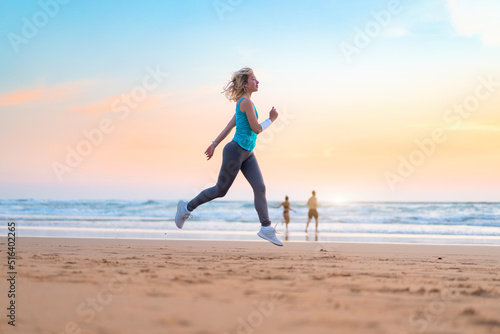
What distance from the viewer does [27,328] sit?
2.27m

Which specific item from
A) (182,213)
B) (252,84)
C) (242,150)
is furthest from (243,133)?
(182,213)

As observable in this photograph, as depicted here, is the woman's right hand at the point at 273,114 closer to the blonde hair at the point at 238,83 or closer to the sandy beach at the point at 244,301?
the blonde hair at the point at 238,83

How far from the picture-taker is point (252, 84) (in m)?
5.84

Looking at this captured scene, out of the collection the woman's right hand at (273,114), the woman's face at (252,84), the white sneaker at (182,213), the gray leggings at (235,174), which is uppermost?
the woman's face at (252,84)

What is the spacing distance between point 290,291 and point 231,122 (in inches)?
129

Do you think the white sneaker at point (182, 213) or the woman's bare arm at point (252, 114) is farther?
the white sneaker at point (182, 213)

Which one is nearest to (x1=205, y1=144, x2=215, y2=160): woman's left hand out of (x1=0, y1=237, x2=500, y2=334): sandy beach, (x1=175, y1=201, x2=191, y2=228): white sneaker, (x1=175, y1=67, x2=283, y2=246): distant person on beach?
(x1=175, y1=67, x2=283, y2=246): distant person on beach

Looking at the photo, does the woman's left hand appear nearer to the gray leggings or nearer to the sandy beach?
the gray leggings

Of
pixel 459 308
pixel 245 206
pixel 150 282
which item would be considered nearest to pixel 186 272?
pixel 150 282

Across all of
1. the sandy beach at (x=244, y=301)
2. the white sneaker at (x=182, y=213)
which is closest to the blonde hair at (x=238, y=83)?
the white sneaker at (x=182, y=213)

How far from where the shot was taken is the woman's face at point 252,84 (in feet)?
19.2

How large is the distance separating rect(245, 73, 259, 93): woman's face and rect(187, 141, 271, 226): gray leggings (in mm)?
725

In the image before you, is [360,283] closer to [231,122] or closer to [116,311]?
[116,311]

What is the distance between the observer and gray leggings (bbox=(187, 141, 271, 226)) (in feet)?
18.5
